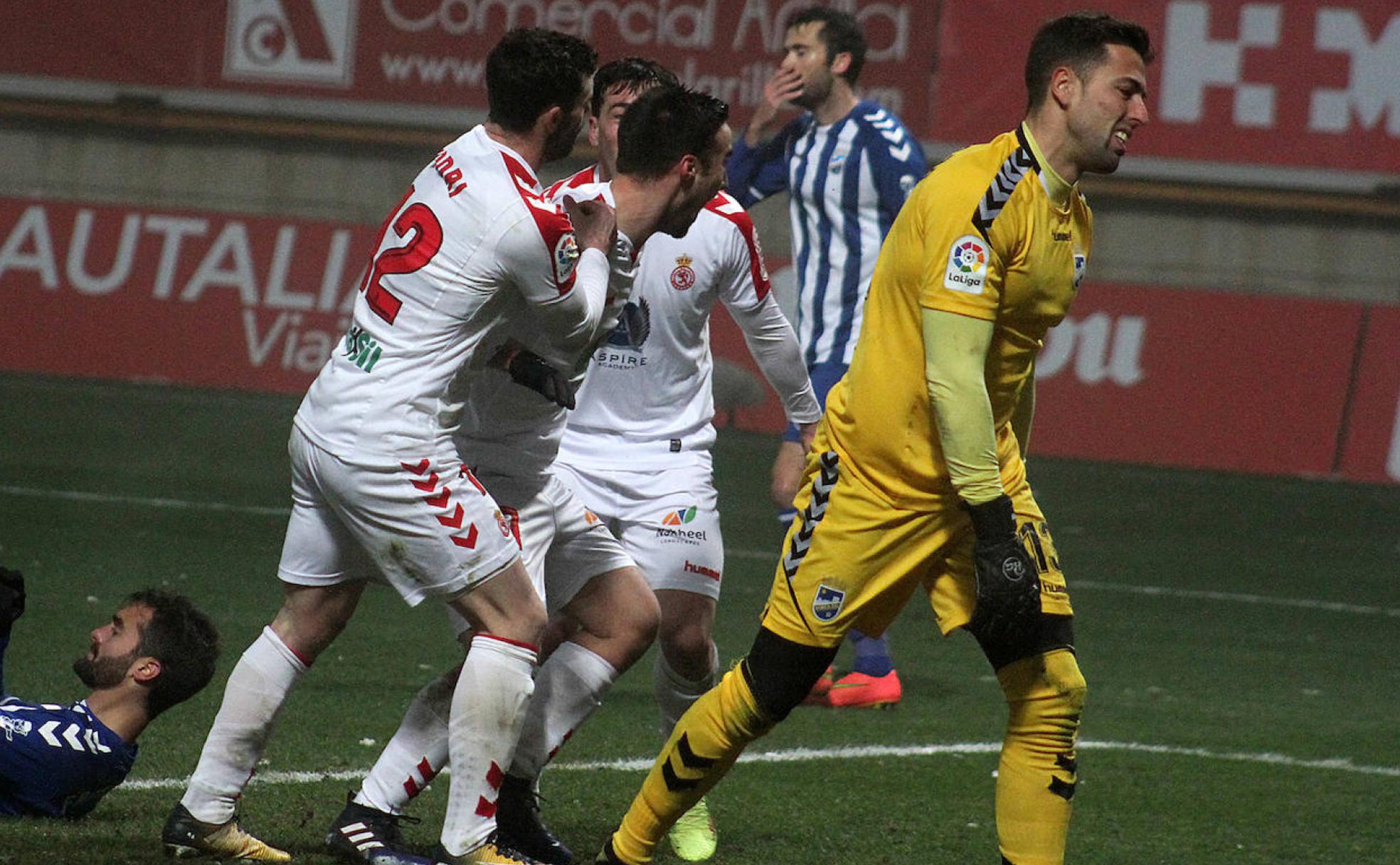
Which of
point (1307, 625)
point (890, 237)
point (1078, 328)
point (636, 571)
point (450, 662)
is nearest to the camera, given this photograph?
point (890, 237)

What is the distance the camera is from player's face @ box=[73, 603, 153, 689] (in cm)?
498

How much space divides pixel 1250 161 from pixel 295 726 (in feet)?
41.8

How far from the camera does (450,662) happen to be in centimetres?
750

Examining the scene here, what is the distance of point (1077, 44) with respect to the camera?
446 cm

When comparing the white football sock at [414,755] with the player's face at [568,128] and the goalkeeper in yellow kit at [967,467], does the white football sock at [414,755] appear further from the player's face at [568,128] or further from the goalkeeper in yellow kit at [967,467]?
the player's face at [568,128]

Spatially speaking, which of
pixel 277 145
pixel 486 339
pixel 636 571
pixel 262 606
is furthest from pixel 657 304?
pixel 277 145

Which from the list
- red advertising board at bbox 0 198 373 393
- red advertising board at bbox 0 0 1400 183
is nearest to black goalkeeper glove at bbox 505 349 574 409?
red advertising board at bbox 0 198 373 393

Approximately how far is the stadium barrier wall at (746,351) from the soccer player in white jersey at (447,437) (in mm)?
10797

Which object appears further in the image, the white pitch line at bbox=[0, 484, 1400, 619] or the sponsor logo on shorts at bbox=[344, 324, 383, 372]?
the white pitch line at bbox=[0, 484, 1400, 619]

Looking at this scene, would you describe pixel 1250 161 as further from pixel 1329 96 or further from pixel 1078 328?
pixel 1078 328

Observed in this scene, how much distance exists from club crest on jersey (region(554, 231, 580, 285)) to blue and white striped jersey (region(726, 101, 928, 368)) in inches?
134

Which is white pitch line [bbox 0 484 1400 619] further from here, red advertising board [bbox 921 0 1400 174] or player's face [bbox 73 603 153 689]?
red advertising board [bbox 921 0 1400 174]

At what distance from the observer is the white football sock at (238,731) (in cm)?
459

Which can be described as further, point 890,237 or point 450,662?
point 450,662
